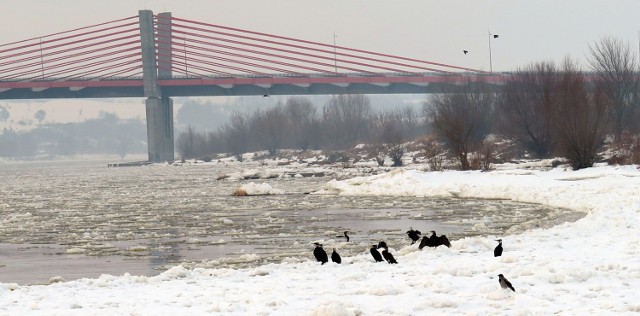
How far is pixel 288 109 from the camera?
463 feet

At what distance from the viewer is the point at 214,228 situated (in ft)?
71.2

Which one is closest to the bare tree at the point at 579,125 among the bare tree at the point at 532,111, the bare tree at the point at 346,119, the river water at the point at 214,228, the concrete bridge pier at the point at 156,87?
the bare tree at the point at 532,111

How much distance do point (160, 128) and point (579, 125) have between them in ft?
225

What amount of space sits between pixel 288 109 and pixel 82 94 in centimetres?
4651

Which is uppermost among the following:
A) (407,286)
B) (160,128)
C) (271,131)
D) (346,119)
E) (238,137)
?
(346,119)

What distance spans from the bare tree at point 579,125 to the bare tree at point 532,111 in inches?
169

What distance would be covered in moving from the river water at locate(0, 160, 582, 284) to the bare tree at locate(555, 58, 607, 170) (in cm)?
938

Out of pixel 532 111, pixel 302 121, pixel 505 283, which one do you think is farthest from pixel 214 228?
pixel 302 121

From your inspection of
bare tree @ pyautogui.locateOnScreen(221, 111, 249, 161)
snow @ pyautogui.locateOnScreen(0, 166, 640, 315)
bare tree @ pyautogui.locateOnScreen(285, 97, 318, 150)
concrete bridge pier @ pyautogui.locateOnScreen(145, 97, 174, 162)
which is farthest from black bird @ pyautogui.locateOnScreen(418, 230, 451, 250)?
bare tree @ pyautogui.locateOnScreen(221, 111, 249, 161)

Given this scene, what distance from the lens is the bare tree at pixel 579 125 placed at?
37625 millimetres

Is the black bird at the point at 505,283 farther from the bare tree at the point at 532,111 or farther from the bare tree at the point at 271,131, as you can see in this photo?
the bare tree at the point at 271,131

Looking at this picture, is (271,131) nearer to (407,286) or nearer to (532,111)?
(532,111)

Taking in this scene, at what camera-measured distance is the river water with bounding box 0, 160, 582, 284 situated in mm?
15781

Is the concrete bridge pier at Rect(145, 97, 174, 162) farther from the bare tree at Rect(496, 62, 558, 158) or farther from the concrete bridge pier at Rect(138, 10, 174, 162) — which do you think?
the bare tree at Rect(496, 62, 558, 158)
